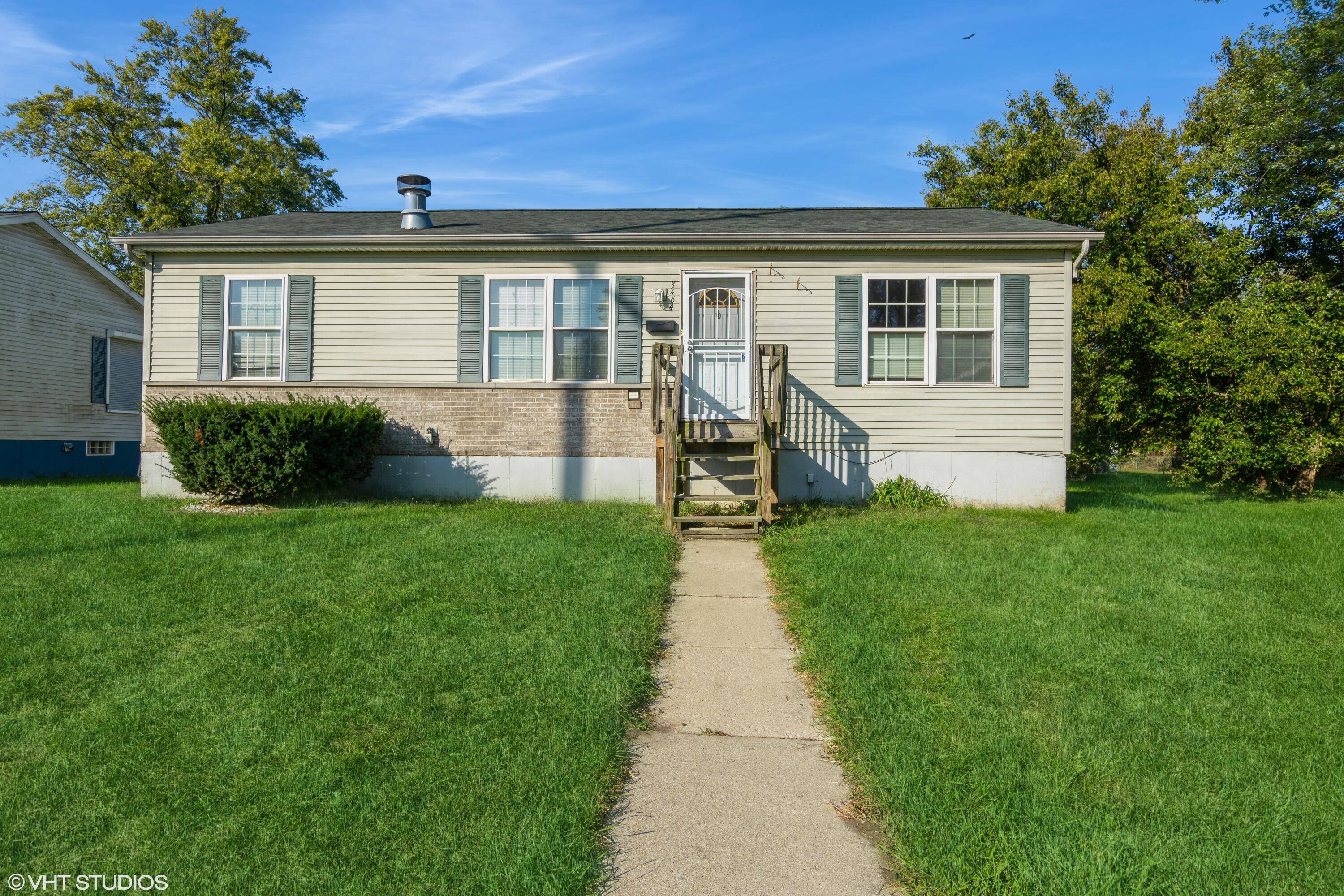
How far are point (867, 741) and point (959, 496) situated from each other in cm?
758

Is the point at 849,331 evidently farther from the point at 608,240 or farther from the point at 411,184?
the point at 411,184

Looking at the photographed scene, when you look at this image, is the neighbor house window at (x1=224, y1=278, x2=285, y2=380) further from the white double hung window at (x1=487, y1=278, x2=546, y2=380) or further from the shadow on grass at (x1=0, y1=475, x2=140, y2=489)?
the shadow on grass at (x1=0, y1=475, x2=140, y2=489)

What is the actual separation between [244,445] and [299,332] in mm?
2485

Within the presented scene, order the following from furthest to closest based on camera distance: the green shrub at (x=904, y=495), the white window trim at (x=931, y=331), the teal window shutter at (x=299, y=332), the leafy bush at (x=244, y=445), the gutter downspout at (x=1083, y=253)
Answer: the teal window shutter at (x=299, y=332) → the white window trim at (x=931, y=331) → the green shrub at (x=904, y=495) → the gutter downspout at (x=1083, y=253) → the leafy bush at (x=244, y=445)

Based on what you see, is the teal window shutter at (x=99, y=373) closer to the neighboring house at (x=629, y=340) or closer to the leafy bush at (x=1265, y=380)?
the neighboring house at (x=629, y=340)

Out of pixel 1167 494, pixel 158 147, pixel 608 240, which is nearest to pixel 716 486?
pixel 608 240

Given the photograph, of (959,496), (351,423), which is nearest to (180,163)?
(351,423)

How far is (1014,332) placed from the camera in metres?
10.2

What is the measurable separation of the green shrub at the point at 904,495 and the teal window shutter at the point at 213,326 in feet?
29.3

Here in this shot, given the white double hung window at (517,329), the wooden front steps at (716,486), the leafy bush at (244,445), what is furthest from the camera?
the white double hung window at (517,329)

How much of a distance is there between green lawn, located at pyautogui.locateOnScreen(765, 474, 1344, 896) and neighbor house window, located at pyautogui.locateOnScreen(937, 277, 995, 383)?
3316 millimetres

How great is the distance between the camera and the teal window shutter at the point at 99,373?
16031 millimetres

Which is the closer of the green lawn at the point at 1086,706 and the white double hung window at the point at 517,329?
the green lawn at the point at 1086,706

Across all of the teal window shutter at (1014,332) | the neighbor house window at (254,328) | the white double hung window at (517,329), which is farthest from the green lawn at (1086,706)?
the neighbor house window at (254,328)
